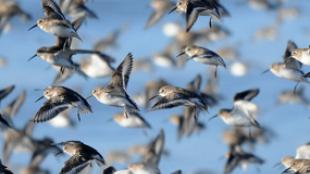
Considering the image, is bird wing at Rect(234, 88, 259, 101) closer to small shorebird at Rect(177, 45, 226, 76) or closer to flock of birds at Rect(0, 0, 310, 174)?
flock of birds at Rect(0, 0, 310, 174)

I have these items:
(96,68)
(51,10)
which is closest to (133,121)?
(96,68)

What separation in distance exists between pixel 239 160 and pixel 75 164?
5.10 metres

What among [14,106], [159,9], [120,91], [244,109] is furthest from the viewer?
[159,9]

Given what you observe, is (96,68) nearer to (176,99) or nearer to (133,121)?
(133,121)

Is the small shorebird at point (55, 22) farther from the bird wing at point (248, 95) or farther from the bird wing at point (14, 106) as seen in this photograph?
the bird wing at point (14, 106)

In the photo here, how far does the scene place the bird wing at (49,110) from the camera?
1031 cm

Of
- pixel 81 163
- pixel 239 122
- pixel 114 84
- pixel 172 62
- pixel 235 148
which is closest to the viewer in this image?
pixel 81 163

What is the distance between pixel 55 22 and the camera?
1074cm

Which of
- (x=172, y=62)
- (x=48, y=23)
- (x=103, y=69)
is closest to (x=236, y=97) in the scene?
(x=48, y=23)

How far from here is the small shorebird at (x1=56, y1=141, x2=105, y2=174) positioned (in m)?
9.77

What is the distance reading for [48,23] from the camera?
35.6 feet

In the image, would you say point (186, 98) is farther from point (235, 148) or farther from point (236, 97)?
point (235, 148)

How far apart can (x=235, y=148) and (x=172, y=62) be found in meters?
8.63

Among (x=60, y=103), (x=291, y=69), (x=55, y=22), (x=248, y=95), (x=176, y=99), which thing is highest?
(x=55, y=22)
